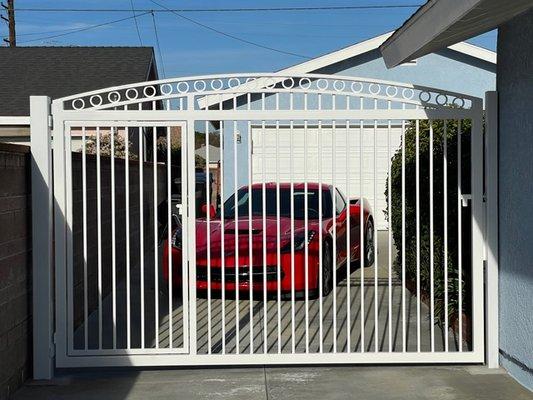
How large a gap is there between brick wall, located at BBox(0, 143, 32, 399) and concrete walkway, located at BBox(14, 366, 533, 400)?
24cm

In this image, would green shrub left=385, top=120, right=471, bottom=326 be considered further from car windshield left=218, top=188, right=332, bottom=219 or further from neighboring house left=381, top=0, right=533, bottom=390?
car windshield left=218, top=188, right=332, bottom=219

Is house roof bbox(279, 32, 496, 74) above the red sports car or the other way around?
above

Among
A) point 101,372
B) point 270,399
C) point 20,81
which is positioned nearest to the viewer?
point 270,399

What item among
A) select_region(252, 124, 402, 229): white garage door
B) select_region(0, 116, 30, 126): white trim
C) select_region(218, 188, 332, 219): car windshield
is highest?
select_region(0, 116, 30, 126): white trim

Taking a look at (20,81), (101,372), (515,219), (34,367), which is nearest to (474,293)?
(515,219)

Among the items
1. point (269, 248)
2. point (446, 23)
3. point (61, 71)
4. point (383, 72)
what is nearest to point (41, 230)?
point (269, 248)

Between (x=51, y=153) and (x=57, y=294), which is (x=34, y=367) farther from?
(x=51, y=153)

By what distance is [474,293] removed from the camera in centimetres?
654

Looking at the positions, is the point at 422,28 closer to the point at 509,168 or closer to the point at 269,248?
the point at 509,168

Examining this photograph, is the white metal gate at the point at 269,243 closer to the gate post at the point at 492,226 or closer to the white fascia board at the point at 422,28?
the gate post at the point at 492,226

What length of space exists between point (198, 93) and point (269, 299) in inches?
157

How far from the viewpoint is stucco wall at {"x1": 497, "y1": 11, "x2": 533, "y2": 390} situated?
5785 mm

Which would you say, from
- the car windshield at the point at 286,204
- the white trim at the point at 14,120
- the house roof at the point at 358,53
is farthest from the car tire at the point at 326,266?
the white trim at the point at 14,120

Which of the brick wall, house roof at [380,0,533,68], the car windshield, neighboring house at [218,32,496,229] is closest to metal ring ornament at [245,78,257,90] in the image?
house roof at [380,0,533,68]
